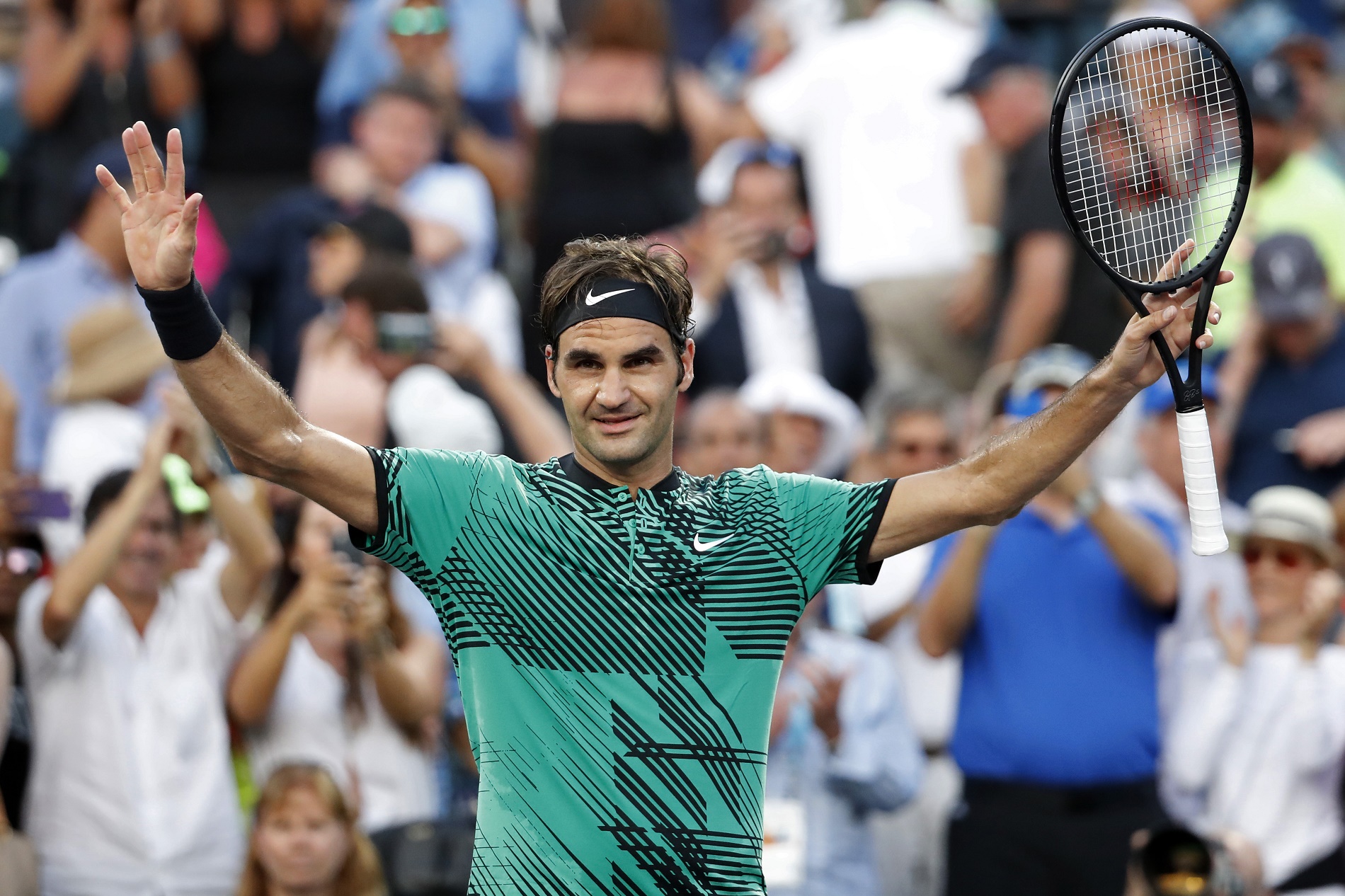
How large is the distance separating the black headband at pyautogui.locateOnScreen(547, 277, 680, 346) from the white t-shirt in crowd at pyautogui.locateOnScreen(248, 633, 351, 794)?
3.09 metres

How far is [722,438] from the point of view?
25.6ft

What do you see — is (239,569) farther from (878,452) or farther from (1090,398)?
(1090,398)

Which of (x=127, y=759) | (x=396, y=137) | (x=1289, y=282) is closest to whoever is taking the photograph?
(x=127, y=759)

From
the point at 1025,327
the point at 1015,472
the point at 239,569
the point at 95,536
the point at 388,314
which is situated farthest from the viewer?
the point at 1025,327

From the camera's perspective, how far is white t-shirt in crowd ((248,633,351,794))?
682 centimetres

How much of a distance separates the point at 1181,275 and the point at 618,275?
1125 mm

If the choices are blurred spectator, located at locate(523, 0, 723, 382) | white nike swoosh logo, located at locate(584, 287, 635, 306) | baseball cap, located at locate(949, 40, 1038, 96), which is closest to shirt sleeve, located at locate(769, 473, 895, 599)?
white nike swoosh logo, located at locate(584, 287, 635, 306)

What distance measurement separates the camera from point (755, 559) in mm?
4020

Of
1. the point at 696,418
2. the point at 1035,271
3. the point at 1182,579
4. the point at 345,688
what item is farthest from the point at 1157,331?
the point at 1035,271

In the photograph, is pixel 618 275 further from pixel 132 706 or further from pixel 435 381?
pixel 435 381

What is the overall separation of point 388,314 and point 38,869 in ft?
8.42

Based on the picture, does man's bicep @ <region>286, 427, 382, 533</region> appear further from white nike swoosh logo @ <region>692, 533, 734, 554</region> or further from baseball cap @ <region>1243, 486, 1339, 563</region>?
baseball cap @ <region>1243, 486, 1339, 563</region>

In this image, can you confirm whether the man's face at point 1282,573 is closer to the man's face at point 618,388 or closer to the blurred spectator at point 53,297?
the man's face at point 618,388

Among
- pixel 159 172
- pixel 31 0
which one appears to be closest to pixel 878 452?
pixel 159 172
